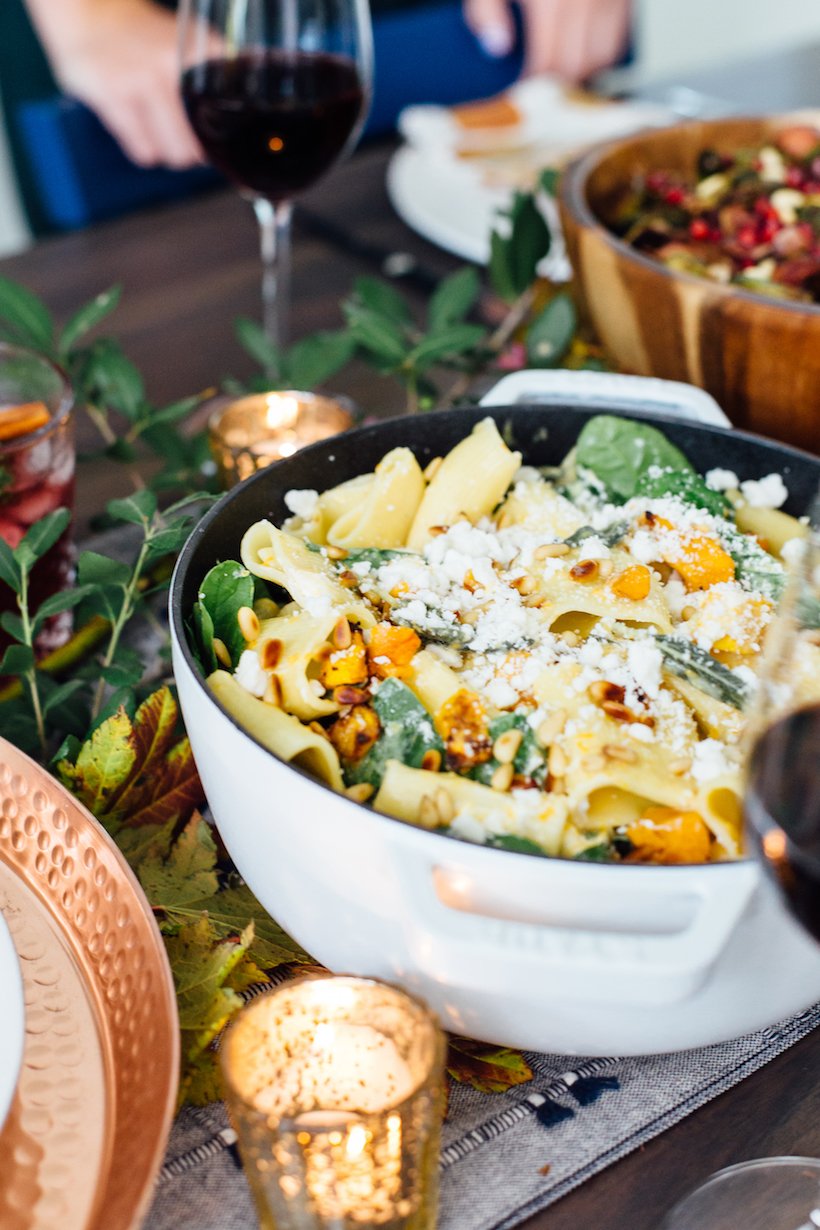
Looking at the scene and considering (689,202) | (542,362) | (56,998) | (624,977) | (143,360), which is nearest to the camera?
(624,977)

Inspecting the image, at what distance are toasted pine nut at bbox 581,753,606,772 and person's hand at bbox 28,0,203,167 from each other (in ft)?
6.08

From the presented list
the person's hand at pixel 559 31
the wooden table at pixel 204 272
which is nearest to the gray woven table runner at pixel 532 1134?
the wooden table at pixel 204 272

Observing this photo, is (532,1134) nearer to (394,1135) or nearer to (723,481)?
(394,1135)

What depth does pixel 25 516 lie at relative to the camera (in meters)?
0.92

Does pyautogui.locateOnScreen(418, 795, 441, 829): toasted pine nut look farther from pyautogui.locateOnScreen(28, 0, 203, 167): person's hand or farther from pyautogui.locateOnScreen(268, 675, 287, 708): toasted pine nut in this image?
A: pyautogui.locateOnScreen(28, 0, 203, 167): person's hand

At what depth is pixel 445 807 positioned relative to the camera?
60cm

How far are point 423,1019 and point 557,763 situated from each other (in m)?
0.15

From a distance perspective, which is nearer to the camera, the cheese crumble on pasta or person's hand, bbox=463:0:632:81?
the cheese crumble on pasta

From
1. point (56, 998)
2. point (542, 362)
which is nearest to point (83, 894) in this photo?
point (56, 998)

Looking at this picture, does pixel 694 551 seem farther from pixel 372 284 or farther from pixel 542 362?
pixel 372 284

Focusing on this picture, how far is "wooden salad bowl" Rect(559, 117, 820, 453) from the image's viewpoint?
0.96 m

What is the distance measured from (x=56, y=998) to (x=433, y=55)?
106 inches

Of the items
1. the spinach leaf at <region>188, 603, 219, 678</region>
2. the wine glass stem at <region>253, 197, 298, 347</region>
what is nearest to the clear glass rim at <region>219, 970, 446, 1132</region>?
the spinach leaf at <region>188, 603, 219, 678</region>

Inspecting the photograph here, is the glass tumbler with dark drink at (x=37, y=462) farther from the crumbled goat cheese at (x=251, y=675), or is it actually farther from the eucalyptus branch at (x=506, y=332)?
the eucalyptus branch at (x=506, y=332)
